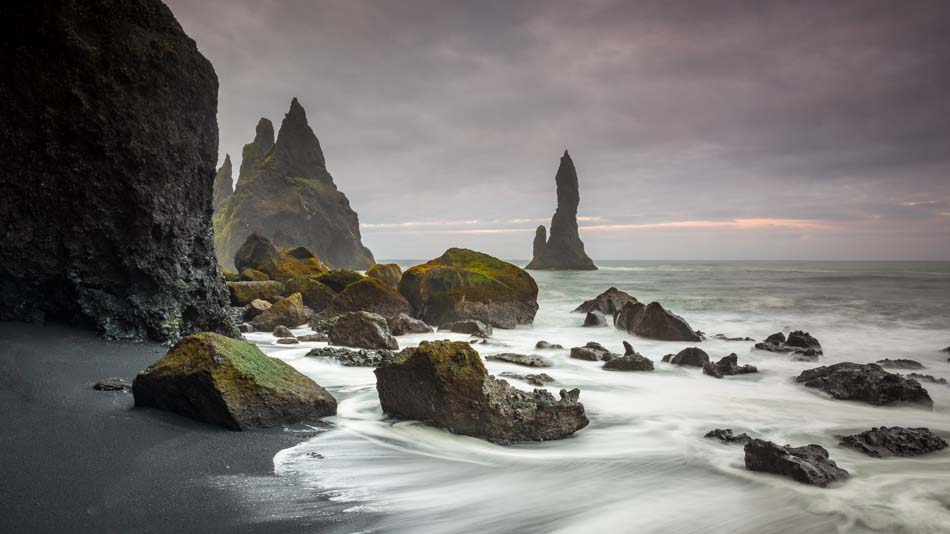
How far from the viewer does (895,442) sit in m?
4.73

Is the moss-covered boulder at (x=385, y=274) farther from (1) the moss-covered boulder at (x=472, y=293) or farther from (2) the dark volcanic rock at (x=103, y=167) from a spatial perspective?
(2) the dark volcanic rock at (x=103, y=167)

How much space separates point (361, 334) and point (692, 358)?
648cm

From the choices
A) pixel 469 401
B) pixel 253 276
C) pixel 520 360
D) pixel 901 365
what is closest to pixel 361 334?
pixel 520 360

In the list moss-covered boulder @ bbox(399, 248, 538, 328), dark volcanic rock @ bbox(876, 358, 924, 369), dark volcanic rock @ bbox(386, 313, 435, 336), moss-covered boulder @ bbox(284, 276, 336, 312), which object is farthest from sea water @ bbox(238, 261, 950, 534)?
moss-covered boulder @ bbox(284, 276, 336, 312)

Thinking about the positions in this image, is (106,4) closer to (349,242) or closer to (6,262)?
(6,262)

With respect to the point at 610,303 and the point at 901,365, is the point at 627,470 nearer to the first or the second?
the point at 901,365

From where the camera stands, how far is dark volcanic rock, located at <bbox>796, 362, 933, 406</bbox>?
6672mm

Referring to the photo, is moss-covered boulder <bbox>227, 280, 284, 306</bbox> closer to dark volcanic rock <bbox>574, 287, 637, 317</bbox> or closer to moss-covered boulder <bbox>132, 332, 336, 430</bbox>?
moss-covered boulder <bbox>132, 332, 336, 430</bbox>

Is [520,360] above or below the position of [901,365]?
above

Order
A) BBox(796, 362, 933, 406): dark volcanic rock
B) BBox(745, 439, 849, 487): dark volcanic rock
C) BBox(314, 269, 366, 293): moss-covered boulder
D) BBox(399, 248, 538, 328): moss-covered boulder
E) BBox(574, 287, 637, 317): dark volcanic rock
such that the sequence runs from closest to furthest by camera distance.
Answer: BBox(745, 439, 849, 487): dark volcanic rock
BBox(796, 362, 933, 406): dark volcanic rock
BBox(399, 248, 538, 328): moss-covered boulder
BBox(314, 269, 366, 293): moss-covered boulder
BBox(574, 287, 637, 317): dark volcanic rock

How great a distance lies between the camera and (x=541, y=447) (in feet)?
15.4

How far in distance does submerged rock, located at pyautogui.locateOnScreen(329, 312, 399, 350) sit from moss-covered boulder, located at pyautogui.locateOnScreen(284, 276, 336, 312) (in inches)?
197

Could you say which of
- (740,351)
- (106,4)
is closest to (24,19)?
(106,4)

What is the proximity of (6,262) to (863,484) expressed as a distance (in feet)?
32.2
